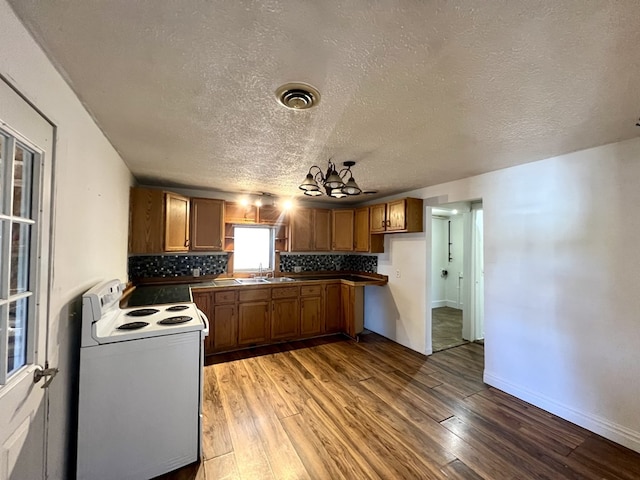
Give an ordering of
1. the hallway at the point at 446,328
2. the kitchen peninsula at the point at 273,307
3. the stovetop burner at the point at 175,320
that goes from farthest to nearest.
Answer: the hallway at the point at 446,328 → the kitchen peninsula at the point at 273,307 → the stovetop burner at the point at 175,320

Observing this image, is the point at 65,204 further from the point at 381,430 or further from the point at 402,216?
the point at 402,216

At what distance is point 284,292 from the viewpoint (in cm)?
417

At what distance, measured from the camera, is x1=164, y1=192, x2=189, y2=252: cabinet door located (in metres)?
3.45

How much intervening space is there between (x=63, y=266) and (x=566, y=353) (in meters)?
3.75

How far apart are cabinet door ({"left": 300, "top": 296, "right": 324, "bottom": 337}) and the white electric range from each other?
2.46 metres

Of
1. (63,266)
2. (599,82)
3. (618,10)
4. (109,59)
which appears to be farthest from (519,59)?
(63,266)

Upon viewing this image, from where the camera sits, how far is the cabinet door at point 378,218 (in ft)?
13.6

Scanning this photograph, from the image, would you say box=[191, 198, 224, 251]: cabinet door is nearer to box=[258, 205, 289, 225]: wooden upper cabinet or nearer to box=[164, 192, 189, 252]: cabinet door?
box=[164, 192, 189, 252]: cabinet door

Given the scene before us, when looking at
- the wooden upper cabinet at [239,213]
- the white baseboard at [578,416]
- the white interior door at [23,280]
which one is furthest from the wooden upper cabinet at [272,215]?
the white baseboard at [578,416]

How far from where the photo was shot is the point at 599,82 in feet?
4.47

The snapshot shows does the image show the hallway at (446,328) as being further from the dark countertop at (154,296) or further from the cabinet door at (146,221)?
the cabinet door at (146,221)

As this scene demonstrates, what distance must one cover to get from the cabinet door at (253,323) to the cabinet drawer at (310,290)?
0.58m

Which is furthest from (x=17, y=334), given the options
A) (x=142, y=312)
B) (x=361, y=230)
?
(x=361, y=230)

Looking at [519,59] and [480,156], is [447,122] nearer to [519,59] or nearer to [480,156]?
[519,59]
